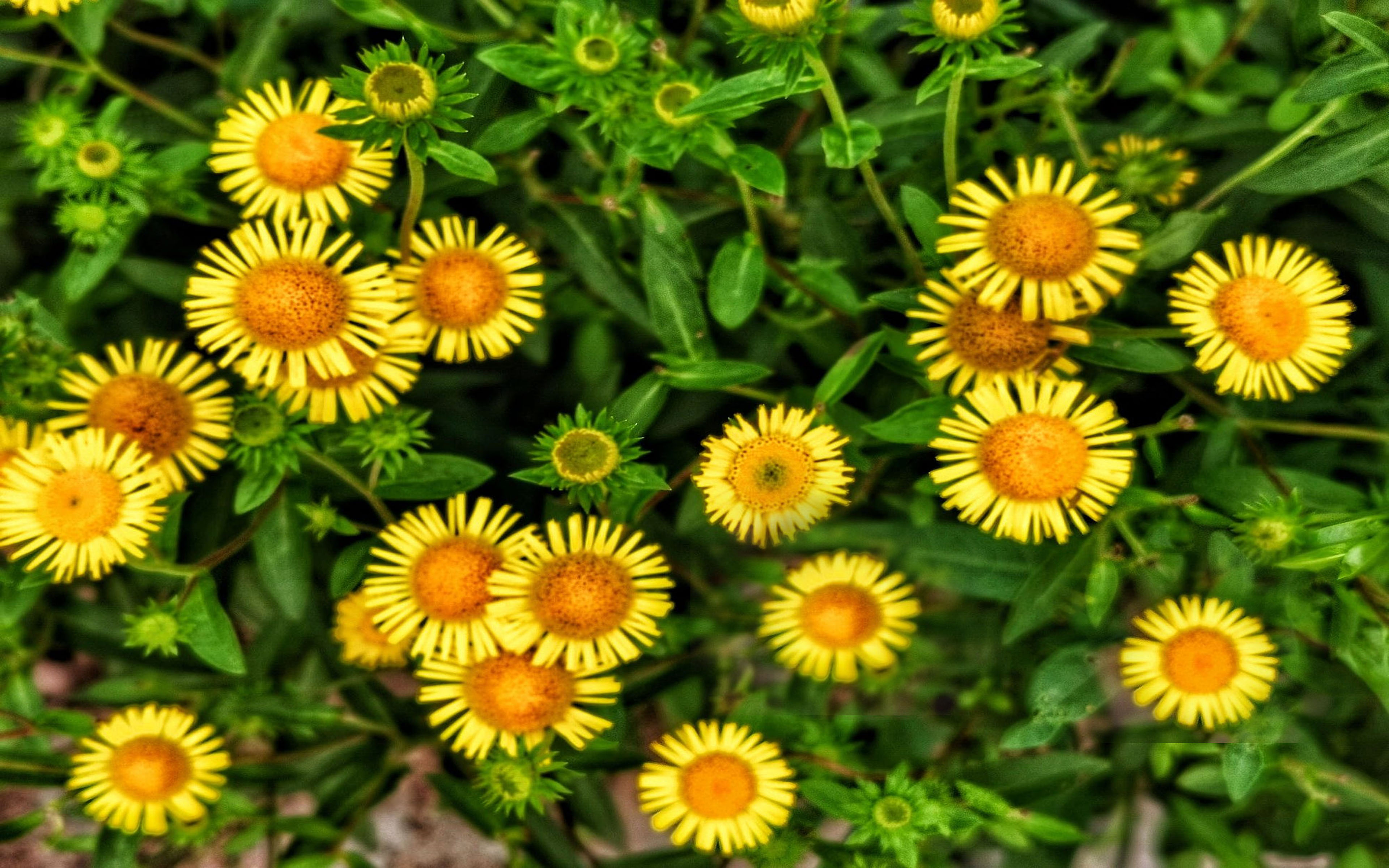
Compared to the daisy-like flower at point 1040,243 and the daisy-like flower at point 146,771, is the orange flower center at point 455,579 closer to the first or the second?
the daisy-like flower at point 146,771

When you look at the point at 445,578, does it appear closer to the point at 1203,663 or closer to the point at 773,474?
the point at 773,474

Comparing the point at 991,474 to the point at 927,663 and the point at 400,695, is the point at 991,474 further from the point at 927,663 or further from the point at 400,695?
the point at 400,695

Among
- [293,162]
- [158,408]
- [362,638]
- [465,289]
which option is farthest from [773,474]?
[158,408]

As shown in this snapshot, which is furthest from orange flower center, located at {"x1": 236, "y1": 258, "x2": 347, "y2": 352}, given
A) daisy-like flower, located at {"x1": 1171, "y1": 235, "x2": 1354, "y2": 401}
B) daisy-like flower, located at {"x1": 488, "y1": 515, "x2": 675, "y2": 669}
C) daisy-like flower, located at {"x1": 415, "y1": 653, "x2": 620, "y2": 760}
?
daisy-like flower, located at {"x1": 1171, "y1": 235, "x2": 1354, "y2": 401}

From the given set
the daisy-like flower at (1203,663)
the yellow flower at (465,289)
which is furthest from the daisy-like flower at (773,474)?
the daisy-like flower at (1203,663)

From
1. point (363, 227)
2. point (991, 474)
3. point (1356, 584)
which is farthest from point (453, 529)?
point (1356, 584)

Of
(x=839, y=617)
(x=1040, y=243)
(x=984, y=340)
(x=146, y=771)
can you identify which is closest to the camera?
(x=1040, y=243)

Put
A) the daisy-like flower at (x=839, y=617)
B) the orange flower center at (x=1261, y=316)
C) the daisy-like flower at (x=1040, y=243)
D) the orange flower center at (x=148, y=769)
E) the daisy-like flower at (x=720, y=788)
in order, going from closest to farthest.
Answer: the daisy-like flower at (x=1040, y=243) → the orange flower center at (x=1261, y=316) → the daisy-like flower at (x=720, y=788) → the orange flower center at (x=148, y=769) → the daisy-like flower at (x=839, y=617)
